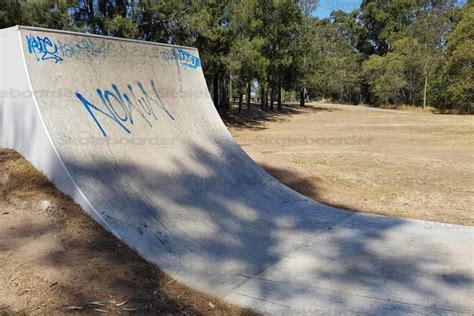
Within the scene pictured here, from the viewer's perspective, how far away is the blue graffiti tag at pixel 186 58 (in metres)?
8.45

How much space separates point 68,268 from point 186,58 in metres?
5.75

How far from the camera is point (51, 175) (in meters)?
4.84

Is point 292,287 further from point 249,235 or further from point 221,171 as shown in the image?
point 221,171

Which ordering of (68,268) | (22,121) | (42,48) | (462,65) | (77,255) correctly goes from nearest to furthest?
(68,268)
(77,255)
(22,121)
(42,48)
(462,65)

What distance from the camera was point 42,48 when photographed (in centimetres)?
559

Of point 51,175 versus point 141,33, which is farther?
point 141,33

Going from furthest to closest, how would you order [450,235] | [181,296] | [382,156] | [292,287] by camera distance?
[382,156] < [450,235] < [292,287] < [181,296]

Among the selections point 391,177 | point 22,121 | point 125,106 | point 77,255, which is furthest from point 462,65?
point 77,255

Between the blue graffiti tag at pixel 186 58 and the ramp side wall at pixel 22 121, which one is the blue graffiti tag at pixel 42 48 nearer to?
the ramp side wall at pixel 22 121

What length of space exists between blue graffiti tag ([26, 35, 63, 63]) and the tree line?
12.2 metres

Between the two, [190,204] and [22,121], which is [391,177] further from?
[22,121]

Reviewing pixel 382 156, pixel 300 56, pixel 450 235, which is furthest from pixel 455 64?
pixel 450 235

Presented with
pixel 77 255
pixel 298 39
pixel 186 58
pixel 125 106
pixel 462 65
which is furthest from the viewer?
pixel 298 39

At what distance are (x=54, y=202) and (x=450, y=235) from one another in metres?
4.71
